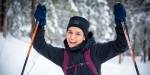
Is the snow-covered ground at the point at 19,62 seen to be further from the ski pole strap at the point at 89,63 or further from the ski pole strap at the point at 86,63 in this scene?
the ski pole strap at the point at 89,63

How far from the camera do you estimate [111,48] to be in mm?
4438

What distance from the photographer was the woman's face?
4.50m

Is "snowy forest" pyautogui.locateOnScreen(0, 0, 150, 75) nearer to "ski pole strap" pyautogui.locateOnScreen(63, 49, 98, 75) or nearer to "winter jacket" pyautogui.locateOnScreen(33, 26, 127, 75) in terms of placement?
"winter jacket" pyautogui.locateOnScreen(33, 26, 127, 75)

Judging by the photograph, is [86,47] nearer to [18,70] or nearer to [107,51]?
[107,51]

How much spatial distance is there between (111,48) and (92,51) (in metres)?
0.24

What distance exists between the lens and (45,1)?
82.7 ft

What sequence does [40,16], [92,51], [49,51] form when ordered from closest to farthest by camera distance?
[92,51]
[49,51]
[40,16]

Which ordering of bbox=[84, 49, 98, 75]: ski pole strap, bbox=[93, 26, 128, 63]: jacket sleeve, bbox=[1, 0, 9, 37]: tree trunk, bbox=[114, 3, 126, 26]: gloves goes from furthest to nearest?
bbox=[1, 0, 9, 37]: tree trunk → bbox=[114, 3, 126, 26]: gloves → bbox=[84, 49, 98, 75]: ski pole strap → bbox=[93, 26, 128, 63]: jacket sleeve

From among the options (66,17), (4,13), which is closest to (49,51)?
(4,13)

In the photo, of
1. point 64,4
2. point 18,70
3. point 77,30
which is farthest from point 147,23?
point 77,30

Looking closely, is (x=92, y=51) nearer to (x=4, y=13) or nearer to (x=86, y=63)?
(x=86, y=63)

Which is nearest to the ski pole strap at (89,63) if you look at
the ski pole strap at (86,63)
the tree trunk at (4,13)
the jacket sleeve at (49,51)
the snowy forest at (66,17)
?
the ski pole strap at (86,63)

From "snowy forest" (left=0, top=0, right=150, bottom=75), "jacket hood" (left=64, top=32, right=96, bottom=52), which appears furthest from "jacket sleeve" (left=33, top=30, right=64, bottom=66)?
"snowy forest" (left=0, top=0, right=150, bottom=75)

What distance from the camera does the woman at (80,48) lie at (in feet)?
14.6
